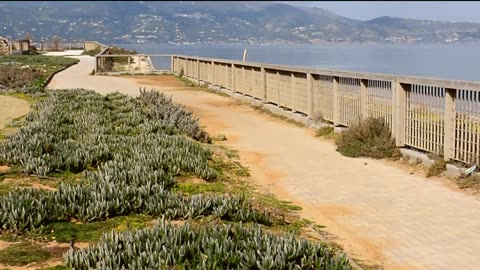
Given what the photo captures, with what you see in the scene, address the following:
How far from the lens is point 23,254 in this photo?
19.5 ft

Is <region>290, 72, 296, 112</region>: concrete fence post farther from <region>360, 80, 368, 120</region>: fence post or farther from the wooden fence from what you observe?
<region>360, 80, 368, 120</region>: fence post

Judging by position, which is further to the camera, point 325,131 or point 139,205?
point 325,131

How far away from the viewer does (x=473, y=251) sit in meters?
6.84

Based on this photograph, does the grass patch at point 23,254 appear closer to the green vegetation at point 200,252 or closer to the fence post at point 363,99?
the green vegetation at point 200,252

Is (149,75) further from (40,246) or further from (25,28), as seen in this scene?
(40,246)

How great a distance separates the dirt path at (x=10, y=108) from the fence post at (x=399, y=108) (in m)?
8.18

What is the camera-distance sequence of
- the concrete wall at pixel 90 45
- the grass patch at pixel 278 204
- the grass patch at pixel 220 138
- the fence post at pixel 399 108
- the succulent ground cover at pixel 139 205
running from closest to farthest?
the succulent ground cover at pixel 139 205 < the grass patch at pixel 278 204 < the fence post at pixel 399 108 < the grass patch at pixel 220 138 < the concrete wall at pixel 90 45

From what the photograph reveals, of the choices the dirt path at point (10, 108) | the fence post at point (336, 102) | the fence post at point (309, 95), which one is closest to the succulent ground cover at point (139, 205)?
the dirt path at point (10, 108)

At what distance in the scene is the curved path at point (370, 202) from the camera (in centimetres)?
691

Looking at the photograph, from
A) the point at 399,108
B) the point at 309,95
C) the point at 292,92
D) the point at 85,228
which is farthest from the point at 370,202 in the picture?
the point at 292,92

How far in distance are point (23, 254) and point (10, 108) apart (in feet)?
43.9

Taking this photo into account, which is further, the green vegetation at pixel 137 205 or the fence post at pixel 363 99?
the fence post at pixel 363 99

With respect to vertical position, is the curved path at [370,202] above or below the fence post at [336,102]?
below

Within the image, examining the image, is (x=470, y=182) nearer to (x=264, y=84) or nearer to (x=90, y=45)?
(x=264, y=84)
